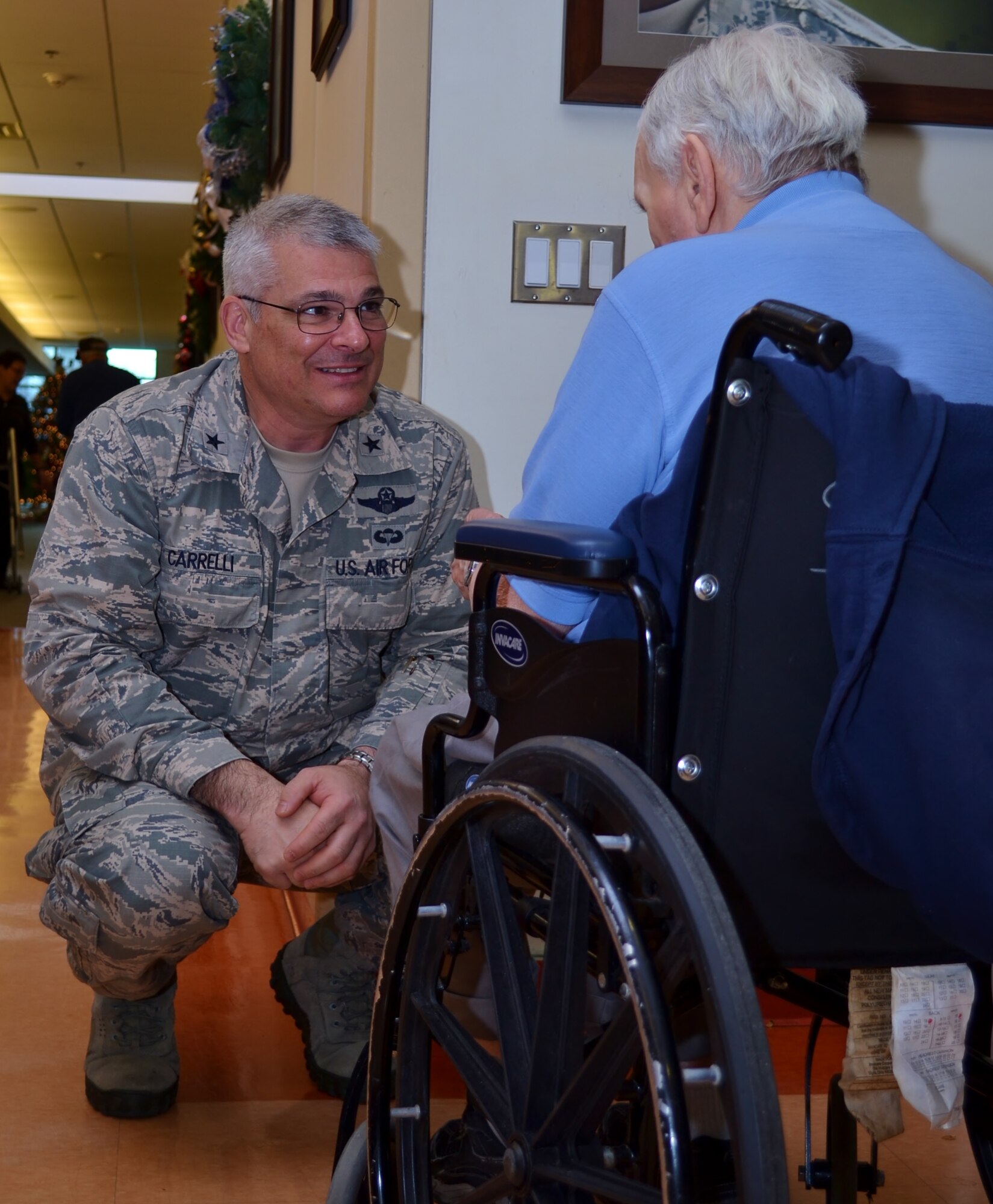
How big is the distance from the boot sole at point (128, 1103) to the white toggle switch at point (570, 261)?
129 centimetres

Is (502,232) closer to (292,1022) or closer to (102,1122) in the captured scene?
(292,1022)

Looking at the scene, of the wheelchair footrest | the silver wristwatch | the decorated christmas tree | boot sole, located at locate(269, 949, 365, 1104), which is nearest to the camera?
the wheelchair footrest

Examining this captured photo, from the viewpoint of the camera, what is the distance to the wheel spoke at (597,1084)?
0.82m

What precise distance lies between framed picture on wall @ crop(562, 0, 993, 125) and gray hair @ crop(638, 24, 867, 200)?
89 cm

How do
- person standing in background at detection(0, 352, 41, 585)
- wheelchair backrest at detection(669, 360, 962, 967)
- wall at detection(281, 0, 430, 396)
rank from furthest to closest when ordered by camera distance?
person standing in background at detection(0, 352, 41, 585) < wall at detection(281, 0, 430, 396) < wheelchair backrest at detection(669, 360, 962, 967)

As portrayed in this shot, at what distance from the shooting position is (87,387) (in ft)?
25.4

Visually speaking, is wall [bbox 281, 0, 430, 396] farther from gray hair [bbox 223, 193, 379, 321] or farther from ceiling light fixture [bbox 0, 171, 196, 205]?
ceiling light fixture [bbox 0, 171, 196, 205]

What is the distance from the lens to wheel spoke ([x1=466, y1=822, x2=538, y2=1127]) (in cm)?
95

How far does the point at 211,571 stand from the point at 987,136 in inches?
Result: 55.5

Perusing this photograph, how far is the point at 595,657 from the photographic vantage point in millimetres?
956

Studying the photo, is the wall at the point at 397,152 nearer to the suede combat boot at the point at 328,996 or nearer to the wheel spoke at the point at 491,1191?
the suede combat boot at the point at 328,996

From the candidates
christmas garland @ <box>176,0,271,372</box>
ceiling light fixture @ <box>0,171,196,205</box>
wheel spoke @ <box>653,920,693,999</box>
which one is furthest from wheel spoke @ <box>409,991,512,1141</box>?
ceiling light fixture @ <box>0,171,196,205</box>

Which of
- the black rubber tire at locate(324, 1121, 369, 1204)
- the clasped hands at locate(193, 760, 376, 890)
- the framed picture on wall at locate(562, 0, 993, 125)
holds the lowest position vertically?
the black rubber tire at locate(324, 1121, 369, 1204)

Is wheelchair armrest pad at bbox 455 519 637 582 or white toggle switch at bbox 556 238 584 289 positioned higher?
white toggle switch at bbox 556 238 584 289
